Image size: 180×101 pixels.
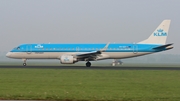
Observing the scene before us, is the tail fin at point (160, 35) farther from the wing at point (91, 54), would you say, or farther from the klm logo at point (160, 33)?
the wing at point (91, 54)

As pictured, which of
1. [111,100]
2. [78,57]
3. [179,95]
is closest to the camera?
[111,100]

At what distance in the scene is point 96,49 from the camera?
1817 inches

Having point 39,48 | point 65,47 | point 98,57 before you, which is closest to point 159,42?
point 98,57

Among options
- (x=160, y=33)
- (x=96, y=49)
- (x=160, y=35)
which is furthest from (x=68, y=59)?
(x=160, y=33)

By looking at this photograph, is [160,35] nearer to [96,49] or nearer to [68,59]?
[96,49]

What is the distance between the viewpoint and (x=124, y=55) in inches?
1802

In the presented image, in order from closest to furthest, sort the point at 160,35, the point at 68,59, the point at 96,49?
1. the point at 68,59
2. the point at 96,49
3. the point at 160,35

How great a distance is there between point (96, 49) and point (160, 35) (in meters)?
9.14

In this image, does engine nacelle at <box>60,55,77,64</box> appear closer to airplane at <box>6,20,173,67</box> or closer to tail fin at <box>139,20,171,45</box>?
airplane at <box>6,20,173,67</box>

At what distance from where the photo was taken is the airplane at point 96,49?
45.2m

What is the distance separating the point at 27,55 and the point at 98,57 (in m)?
10.2

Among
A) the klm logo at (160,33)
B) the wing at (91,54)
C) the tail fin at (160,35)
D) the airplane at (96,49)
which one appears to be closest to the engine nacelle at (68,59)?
the airplane at (96,49)

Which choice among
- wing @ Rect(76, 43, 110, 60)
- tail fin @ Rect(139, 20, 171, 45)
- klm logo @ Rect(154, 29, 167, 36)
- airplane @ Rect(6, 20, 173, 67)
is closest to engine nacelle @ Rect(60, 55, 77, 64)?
airplane @ Rect(6, 20, 173, 67)

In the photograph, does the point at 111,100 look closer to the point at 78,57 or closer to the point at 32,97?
the point at 32,97
